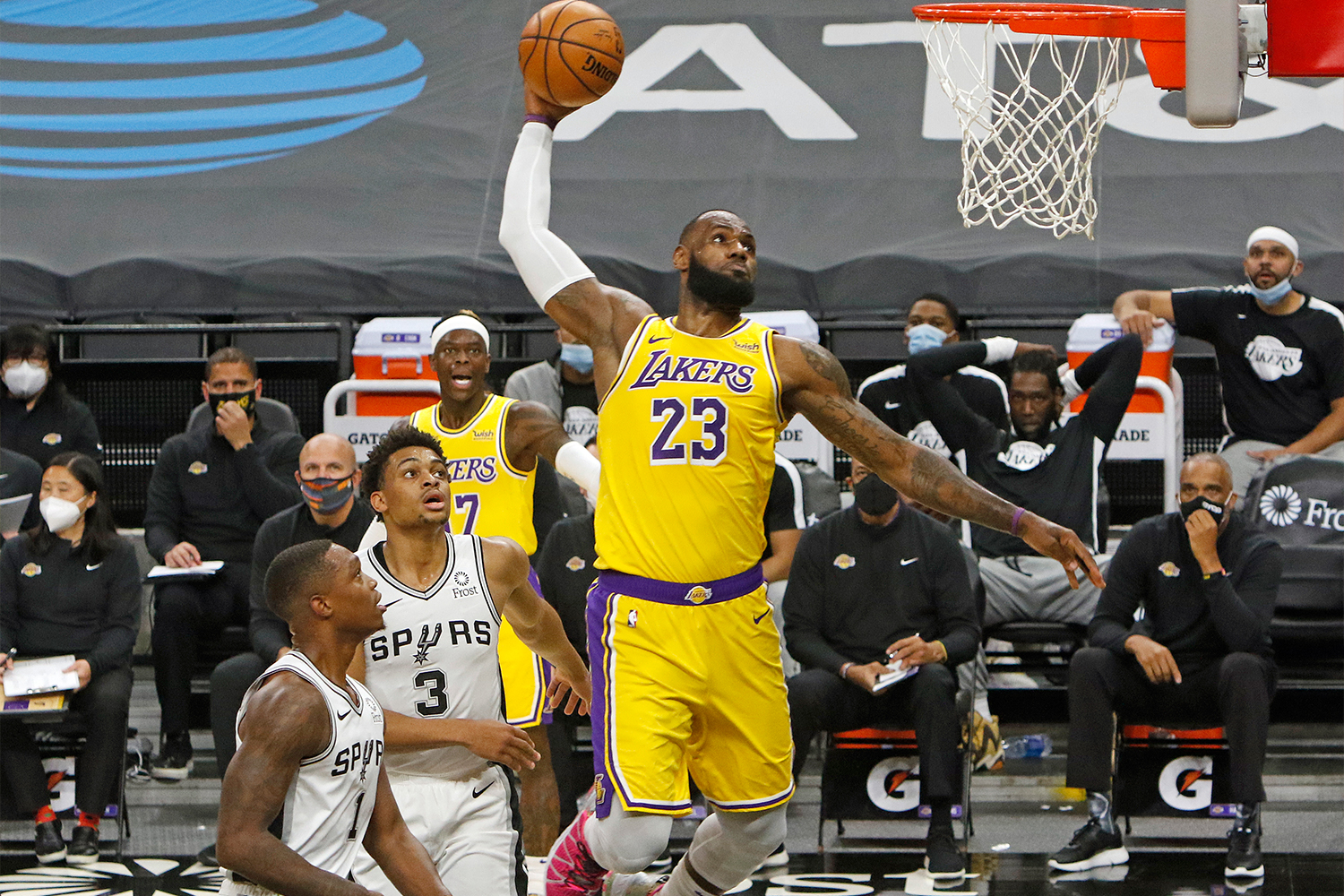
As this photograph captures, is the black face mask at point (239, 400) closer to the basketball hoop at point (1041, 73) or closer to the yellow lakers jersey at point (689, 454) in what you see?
the basketball hoop at point (1041, 73)

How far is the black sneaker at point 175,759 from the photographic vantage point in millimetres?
7445

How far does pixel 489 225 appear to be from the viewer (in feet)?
33.8

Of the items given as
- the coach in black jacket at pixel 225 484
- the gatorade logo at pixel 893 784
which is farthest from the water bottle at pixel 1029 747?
the coach in black jacket at pixel 225 484

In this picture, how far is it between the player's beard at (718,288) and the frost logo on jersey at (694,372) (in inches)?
7.4

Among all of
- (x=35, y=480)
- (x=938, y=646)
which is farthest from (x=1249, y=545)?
(x=35, y=480)

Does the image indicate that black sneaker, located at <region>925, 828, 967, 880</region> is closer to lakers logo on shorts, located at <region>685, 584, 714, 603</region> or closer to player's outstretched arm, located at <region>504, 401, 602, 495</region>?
player's outstretched arm, located at <region>504, 401, 602, 495</region>

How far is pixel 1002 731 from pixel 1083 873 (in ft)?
4.91

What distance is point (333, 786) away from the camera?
3848mm

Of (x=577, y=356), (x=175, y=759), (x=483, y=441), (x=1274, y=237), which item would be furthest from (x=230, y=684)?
(x=1274, y=237)

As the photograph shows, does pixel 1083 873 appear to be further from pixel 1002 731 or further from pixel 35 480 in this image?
pixel 35 480

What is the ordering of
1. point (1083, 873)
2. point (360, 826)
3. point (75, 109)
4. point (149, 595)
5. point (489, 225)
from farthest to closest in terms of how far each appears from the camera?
1. point (75, 109)
2. point (489, 225)
3. point (149, 595)
4. point (1083, 873)
5. point (360, 826)

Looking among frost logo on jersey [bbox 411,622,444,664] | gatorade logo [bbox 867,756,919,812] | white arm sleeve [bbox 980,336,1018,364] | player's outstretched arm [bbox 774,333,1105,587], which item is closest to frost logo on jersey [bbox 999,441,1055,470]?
white arm sleeve [bbox 980,336,1018,364]

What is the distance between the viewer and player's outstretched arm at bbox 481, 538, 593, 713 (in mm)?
4906

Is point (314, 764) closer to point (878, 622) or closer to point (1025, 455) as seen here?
point (878, 622)
